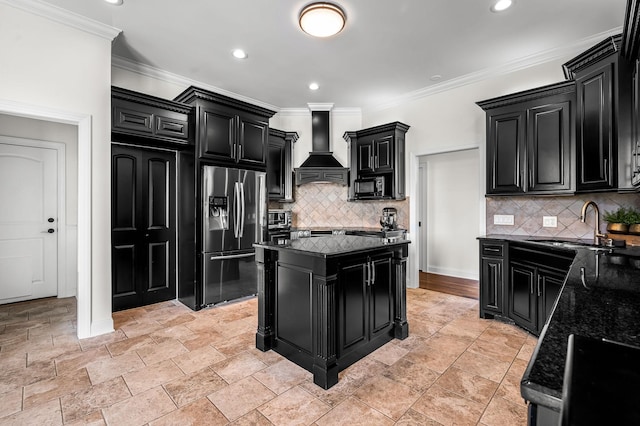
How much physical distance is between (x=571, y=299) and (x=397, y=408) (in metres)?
1.28

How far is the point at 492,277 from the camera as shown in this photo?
339cm

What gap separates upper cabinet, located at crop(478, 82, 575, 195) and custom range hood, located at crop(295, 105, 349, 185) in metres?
2.47

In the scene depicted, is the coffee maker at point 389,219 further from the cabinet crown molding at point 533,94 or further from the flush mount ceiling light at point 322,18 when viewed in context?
the flush mount ceiling light at point 322,18

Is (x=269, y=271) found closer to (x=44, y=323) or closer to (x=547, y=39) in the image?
(x=44, y=323)

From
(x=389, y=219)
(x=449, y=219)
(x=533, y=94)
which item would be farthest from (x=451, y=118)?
(x=449, y=219)

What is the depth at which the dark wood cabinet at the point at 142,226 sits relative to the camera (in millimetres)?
3641

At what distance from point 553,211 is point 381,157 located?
2412mm

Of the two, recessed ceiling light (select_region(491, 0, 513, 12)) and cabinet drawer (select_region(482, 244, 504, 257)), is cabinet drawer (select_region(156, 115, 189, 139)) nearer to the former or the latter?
recessed ceiling light (select_region(491, 0, 513, 12))

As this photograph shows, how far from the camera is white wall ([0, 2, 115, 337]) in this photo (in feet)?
8.55

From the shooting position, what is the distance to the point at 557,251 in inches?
107

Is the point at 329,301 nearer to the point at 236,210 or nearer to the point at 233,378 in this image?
the point at 233,378

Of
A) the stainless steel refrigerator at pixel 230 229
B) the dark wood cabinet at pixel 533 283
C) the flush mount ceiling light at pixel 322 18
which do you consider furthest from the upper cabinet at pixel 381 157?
the flush mount ceiling light at pixel 322 18

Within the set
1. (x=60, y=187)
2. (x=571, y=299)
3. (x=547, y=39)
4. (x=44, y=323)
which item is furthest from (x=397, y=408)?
(x=60, y=187)

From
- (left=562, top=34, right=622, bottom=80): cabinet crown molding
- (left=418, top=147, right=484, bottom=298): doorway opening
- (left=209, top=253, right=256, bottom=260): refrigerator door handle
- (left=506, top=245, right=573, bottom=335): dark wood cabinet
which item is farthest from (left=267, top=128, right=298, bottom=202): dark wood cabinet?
(left=562, top=34, right=622, bottom=80): cabinet crown molding
